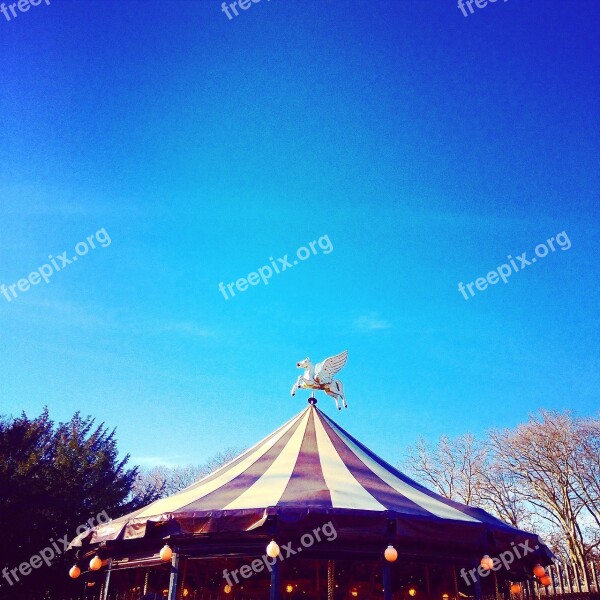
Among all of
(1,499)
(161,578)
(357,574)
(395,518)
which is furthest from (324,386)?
(1,499)

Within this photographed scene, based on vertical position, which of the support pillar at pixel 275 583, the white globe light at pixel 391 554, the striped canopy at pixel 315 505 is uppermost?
the striped canopy at pixel 315 505

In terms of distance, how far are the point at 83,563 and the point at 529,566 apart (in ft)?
26.0

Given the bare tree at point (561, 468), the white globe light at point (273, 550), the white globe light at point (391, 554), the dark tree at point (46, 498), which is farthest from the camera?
Answer: the bare tree at point (561, 468)

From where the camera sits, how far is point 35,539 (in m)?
12.4

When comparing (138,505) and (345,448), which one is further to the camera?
(138,505)

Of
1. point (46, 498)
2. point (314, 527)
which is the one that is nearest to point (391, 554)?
point (314, 527)

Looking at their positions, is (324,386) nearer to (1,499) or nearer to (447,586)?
(447,586)

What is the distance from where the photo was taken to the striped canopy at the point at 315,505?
251 inches

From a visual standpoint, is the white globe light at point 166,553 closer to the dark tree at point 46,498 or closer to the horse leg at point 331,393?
the horse leg at point 331,393

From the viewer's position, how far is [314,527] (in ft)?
20.9

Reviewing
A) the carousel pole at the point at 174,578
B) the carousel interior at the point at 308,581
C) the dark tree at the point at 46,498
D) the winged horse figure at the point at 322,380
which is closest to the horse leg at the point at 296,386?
the winged horse figure at the point at 322,380

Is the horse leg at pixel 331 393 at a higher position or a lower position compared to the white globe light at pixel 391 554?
higher

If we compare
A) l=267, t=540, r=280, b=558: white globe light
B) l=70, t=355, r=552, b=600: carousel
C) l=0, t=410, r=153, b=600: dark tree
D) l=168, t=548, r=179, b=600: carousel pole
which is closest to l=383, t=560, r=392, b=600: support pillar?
l=70, t=355, r=552, b=600: carousel

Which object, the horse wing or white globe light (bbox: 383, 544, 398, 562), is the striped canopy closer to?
white globe light (bbox: 383, 544, 398, 562)
